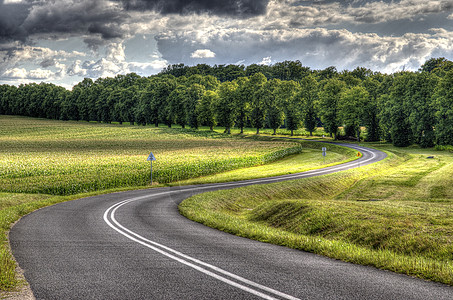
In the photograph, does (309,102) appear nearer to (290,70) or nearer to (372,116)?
(372,116)

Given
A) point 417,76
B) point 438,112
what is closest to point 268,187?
point 438,112

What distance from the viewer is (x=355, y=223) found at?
12867 mm

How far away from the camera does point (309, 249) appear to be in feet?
31.5

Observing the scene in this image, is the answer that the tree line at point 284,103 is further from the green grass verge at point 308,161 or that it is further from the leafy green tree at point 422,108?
the green grass verge at point 308,161

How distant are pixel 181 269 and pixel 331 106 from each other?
87.1 m

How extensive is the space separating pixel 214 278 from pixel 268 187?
2362 cm

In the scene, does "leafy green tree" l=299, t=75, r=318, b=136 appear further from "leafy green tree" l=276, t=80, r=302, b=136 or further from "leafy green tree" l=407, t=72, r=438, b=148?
"leafy green tree" l=407, t=72, r=438, b=148

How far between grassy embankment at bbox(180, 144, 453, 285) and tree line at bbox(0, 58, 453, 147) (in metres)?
41.8

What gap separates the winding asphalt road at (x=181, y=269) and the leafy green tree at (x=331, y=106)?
258 feet

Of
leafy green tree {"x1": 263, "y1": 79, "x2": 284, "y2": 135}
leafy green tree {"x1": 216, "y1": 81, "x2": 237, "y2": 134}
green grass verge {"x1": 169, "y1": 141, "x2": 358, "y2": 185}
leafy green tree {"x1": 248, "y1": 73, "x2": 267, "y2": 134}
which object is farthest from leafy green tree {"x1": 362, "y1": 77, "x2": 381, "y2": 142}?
leafy green tree {"x1": 216, "y1": 81, "x2": 237, "y2": 134}

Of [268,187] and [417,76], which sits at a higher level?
[417,76]

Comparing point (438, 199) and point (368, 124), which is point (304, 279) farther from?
point (368, 124)

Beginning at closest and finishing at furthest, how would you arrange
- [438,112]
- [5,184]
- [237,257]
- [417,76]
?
[237,257]
[5,184]
[438,112]
[417,76]

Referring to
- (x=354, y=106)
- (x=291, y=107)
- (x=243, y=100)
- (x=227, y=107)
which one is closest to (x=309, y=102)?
(x=291, y=107)
